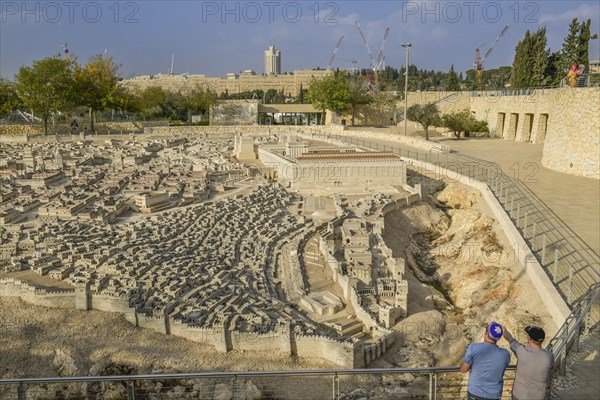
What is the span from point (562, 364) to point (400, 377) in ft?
15.8

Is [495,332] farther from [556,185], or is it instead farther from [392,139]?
[392,139]

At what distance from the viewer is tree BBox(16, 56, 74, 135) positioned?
130 feet

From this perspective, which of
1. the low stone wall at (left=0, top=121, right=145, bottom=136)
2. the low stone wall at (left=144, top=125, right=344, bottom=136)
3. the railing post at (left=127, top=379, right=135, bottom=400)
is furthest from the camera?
the low stone wall at (left=144, top=125, right=344, bottom=136)

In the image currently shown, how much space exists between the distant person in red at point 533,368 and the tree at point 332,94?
43151mm

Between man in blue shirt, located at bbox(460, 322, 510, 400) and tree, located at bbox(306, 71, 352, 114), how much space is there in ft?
141

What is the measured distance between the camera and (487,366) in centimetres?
465

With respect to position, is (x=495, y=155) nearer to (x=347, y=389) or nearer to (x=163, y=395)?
(x=347, y=389)

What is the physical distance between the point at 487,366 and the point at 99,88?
149 feet

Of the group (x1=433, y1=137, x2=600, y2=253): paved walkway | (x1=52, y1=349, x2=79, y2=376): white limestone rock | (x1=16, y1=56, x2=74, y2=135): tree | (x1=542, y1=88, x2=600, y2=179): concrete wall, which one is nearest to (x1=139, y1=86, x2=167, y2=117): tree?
(x1=16, y1=56, x2=74, y2=135): tree

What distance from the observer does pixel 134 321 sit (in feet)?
41.4

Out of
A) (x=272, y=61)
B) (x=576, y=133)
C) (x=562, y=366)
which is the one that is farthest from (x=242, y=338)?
(x=272, y=61)

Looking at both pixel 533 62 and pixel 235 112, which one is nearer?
pixel 533 62

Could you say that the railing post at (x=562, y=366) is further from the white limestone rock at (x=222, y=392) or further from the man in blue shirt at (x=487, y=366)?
the white limestone rock at (x=222, y=392)

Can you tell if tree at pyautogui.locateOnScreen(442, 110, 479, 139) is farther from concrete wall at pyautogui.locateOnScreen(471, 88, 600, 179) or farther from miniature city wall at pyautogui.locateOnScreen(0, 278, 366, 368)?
miniature city wall at pyautogui.locateOnScreen(0, 278, 366, 368)
